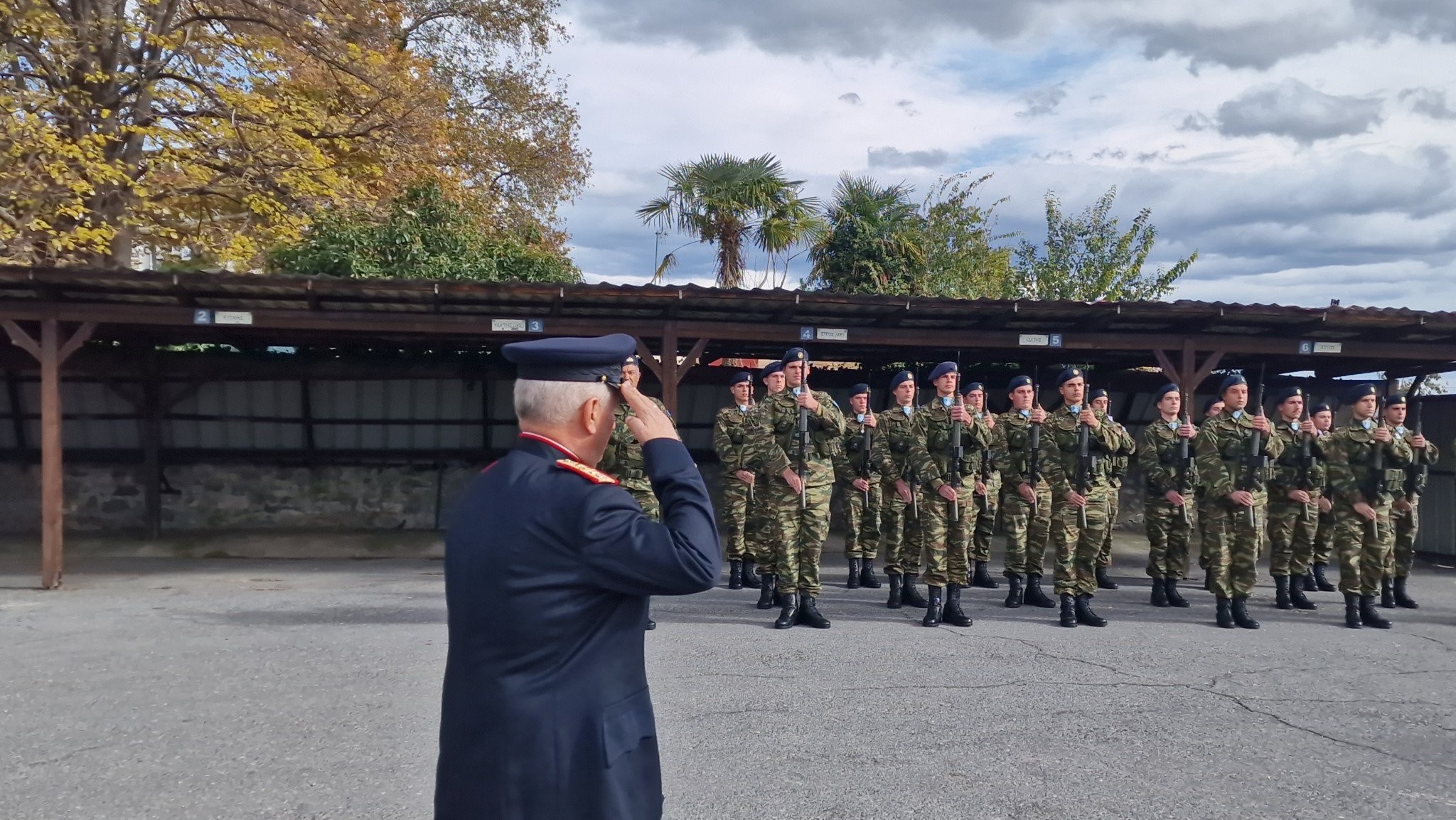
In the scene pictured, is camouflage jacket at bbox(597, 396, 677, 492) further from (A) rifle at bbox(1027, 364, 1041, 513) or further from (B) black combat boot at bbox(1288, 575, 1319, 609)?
(B) black combat boot at bbox(1288, 575, 1319, 609)

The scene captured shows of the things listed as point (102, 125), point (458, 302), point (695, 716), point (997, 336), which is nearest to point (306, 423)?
point (458, 302)

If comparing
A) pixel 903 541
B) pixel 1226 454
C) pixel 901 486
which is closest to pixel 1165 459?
pixel 1226 454

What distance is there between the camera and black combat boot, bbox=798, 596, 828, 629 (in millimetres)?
7555

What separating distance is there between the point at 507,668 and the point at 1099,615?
7.36 meters

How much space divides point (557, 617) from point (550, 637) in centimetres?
4

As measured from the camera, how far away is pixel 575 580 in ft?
6.24

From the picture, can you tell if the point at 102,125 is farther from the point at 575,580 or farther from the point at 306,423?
the point at 575,580

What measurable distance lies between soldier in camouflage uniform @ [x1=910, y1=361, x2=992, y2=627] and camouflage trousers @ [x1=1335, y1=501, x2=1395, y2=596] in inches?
121

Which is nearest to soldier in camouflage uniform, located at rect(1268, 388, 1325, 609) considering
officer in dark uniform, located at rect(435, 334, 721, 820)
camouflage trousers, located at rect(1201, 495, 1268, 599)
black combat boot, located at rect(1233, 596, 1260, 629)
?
camouflage trousers, located at rect(1201, 495, 1268, 599)

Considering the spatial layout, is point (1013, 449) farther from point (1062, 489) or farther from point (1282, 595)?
point (1282, 595)

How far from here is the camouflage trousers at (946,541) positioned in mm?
7719

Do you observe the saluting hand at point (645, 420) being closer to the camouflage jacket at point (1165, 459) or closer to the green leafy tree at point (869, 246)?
the camouflage jacket at point (1165, 459)

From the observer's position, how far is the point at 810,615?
24.9 feet

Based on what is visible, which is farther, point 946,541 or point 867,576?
point 867,576
